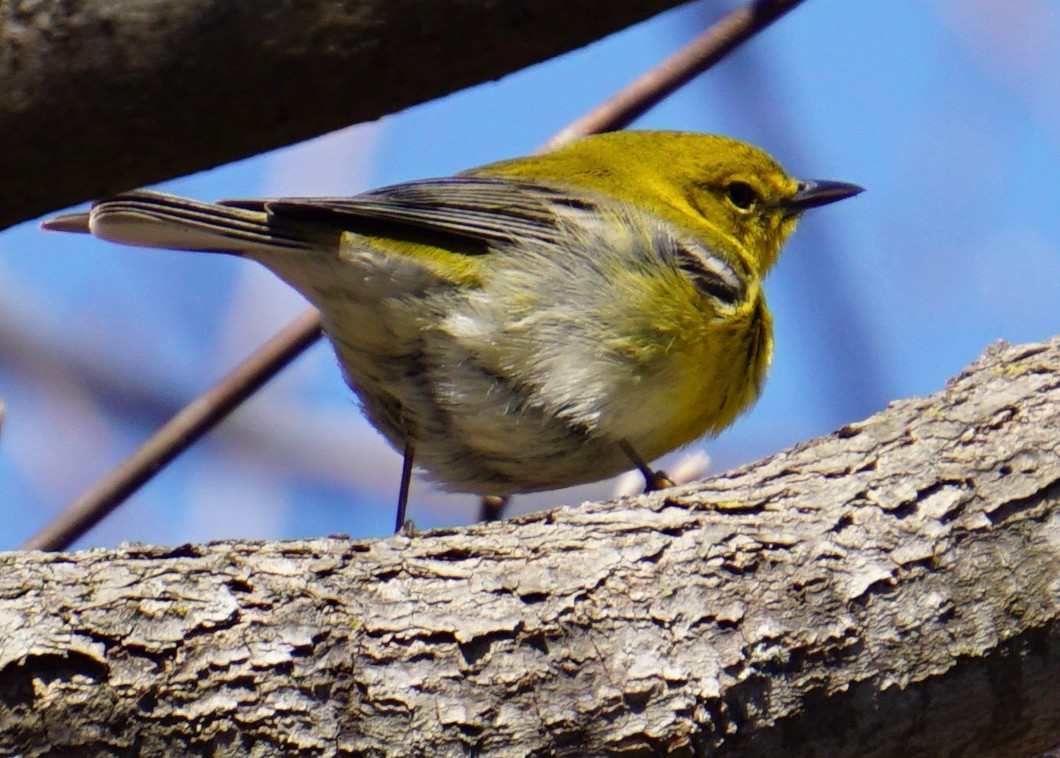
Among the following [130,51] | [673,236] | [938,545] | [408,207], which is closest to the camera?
[130,51]

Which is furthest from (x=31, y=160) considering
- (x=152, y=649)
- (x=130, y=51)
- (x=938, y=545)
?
(x=938, y=545)

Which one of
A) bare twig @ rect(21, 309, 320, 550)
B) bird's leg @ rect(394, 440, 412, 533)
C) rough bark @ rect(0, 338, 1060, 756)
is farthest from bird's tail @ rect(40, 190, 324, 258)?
rough bark @ rect(0, 338, 1060, 756)

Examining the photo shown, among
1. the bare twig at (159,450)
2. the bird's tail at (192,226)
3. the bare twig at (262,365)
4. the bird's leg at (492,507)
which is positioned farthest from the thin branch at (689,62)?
the bird's leg at (492,507)

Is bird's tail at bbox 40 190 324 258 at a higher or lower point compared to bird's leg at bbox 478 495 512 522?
higher

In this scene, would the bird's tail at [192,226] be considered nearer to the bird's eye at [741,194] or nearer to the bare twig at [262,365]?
the bare twig at [262,365]

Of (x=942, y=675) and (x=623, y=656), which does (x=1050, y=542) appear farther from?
(x=623, y=656)

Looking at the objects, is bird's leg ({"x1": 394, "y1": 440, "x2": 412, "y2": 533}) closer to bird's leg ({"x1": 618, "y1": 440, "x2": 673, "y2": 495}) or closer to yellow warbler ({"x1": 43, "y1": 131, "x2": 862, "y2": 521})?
yellow warbler ({"x1": 43, "y1": 131, "x2": 862, "y2": 521})
